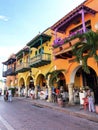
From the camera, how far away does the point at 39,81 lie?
80.3 feet

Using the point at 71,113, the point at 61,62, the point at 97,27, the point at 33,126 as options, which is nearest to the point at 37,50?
the point at 61,62

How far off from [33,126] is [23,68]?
1737 cm

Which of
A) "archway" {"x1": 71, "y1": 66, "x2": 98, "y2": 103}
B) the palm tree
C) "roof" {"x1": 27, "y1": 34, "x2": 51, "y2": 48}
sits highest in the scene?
"roof" {"x1": 27, "y1": 34, "x2": 51, "y2": 48}

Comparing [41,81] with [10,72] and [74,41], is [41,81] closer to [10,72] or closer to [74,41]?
[10,72]

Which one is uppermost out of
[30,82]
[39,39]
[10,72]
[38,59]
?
[39,39]

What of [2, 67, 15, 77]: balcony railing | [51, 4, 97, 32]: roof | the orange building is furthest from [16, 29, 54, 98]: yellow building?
[2, 67, 15, 77]: balcony railing

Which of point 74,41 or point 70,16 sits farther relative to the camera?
point 70,16

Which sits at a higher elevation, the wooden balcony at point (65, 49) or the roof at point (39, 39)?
the roof at point (39, 39)

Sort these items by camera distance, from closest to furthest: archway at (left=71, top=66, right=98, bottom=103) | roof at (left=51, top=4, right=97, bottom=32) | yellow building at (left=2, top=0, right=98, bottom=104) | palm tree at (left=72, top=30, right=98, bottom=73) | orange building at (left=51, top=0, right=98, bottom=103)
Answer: palm tree at (left=72, top=30, right=98, bottom=73) < roof at (left=51, top=4, right=97, bottom=32) < orange building at (left=51, top=0, right=98, bottom=103) < yellow building at (left=2, top=0, right=98, bottom=104) < archway at (left=71, top=66, right=98, bottom=103)

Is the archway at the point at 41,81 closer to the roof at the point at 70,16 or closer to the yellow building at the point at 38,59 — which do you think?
the yellow building at the point at 38,59

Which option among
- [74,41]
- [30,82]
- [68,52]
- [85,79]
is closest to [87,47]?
[74,41]

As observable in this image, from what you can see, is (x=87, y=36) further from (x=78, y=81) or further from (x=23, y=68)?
(x=23, y=68)

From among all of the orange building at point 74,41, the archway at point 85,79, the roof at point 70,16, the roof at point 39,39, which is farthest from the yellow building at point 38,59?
the roof at point 70,16

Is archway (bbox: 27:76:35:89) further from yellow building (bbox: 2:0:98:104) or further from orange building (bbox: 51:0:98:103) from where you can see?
orange building (bbox: 51:0:98:103)
